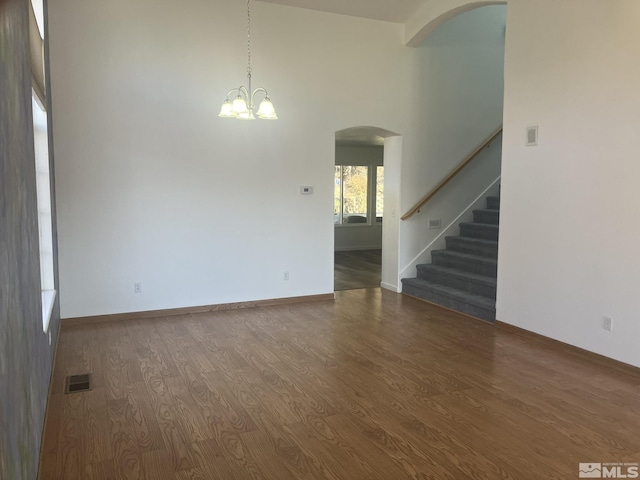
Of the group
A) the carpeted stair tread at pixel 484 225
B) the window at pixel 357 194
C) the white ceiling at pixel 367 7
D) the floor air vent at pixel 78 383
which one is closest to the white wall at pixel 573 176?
the carpeted stair tread at pixel 484 225

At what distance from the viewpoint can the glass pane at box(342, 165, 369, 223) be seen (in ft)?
38.4

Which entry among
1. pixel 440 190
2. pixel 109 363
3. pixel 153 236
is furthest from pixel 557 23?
pixel 109 363

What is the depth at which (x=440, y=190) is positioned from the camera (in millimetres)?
7031

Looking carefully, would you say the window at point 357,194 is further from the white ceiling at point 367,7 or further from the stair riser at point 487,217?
the white ceiling at point 367,7

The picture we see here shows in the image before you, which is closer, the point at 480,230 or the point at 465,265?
the point at 465,265

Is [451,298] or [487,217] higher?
[487,217]

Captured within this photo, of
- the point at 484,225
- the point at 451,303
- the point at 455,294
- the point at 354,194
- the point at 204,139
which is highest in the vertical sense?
the point at 204,139

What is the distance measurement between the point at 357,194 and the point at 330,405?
894 cm

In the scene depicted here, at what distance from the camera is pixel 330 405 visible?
332 cm

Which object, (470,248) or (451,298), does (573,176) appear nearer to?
(451,298)

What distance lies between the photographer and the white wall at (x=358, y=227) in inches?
449

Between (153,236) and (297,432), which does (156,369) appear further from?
(153,236)

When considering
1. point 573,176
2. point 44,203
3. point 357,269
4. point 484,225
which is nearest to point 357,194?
point 357,269

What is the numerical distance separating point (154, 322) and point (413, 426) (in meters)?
3.39
